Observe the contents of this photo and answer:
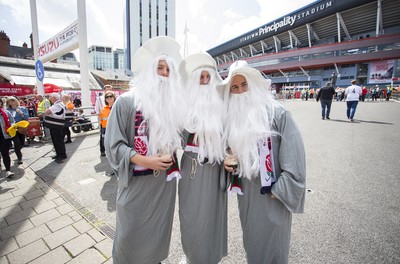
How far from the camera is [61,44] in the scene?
8.55 metres

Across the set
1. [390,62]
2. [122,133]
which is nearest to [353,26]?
[390,62]

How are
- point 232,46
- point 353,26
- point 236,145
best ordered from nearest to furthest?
point 236,145
point 353,26
point 232,46

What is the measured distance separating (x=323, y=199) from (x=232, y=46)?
178 ft

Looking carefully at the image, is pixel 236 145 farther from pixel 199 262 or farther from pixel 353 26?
pixel 353 26

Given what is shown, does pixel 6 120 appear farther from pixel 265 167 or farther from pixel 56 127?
pixel 265 167

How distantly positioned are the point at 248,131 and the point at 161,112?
2.30 ft

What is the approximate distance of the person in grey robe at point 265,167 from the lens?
1.39m

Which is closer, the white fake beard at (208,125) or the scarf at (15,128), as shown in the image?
the white fake beard at (208,125)

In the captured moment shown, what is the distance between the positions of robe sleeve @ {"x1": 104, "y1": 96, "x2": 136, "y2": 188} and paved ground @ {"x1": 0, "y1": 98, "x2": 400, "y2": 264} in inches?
44.2

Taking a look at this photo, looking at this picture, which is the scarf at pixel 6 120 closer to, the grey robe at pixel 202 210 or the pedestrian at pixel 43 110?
the pedestrian at pixel 43 110

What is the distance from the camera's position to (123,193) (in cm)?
160

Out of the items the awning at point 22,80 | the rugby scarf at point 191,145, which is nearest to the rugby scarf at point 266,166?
the rugby scarf at point 191,145

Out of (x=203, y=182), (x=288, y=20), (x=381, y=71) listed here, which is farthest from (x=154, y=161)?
(x=288, y=20)

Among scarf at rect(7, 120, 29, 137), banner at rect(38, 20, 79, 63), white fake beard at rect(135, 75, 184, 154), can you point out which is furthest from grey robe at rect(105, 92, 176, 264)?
banner at rect(38, 20, 79, 63)
